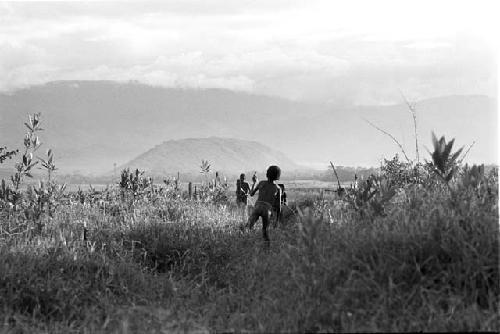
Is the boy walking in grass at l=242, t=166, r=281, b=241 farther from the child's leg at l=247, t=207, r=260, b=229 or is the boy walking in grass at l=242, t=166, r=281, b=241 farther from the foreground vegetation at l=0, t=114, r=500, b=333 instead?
the foreground vegetation at l=0, t=114, r=500, b=333

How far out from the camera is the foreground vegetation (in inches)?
209

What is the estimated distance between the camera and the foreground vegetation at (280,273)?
17.4 ft

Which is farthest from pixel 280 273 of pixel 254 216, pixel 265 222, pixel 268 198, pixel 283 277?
pixel 268 198

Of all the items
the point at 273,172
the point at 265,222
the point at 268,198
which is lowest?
the point at 265,222

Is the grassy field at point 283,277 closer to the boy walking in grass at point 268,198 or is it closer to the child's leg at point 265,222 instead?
the child's leg at point 265,222

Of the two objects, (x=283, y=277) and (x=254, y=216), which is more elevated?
(x=254, y=216)

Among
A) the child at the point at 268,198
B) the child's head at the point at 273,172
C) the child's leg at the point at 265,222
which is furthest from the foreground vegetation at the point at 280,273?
the child's head at the point at 273,172

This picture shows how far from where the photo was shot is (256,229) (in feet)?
36.5

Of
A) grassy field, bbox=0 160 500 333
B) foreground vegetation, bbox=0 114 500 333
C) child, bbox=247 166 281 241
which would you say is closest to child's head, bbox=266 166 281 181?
child, bbox=247 166 281 241

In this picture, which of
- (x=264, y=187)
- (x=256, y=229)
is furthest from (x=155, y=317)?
(x=256, y=229)

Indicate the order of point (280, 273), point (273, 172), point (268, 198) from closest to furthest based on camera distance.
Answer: point (280, 273) → point (273, 172) → point (268, 198)

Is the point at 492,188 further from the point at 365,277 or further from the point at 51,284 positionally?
the point at 51,284

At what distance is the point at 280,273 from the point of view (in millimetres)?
6793

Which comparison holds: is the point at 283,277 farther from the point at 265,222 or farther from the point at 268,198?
the point at 268,198
